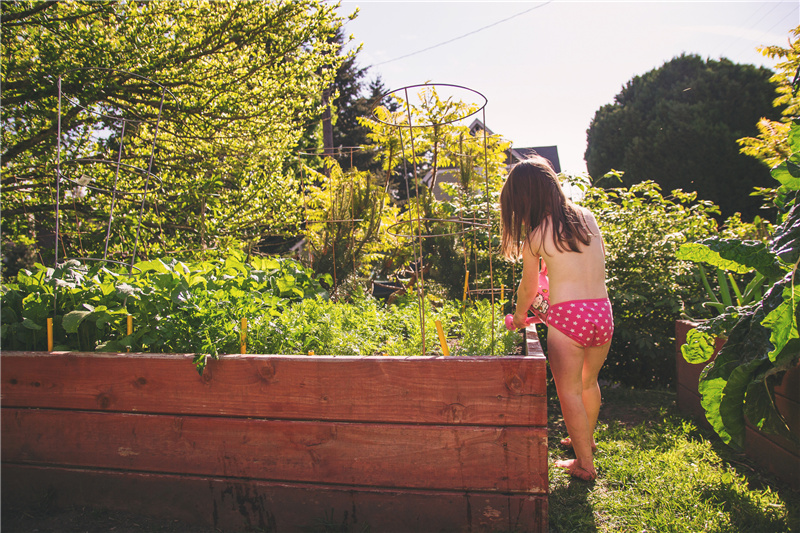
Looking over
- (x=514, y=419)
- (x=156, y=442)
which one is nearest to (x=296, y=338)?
(x=156, y=442)

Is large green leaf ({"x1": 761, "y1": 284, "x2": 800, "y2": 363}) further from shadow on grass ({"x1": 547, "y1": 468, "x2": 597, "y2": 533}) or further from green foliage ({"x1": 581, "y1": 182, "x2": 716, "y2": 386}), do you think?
green foliage ({"x1": 581, "y1": 182, "x2": 716, "y2": 386})

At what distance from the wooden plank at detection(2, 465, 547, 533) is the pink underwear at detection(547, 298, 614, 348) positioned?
2.25 ft

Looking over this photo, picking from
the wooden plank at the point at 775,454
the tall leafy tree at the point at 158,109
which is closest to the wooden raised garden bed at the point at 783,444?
the wooden plank at the point at 775,454

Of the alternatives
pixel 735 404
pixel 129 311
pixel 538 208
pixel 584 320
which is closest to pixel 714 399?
pixel 735 404

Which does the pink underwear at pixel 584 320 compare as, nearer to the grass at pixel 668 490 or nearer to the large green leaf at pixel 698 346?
the large green leaf at pixel 698 346

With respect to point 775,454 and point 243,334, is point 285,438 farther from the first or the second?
point 775,454

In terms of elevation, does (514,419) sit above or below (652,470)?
above

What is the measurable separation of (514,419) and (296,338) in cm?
100

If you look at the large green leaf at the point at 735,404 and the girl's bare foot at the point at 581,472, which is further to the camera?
the girl's bare foot at the point at 581,472

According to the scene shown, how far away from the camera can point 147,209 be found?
5547 millimetres

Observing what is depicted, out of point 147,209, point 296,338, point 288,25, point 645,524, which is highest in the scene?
point 288,25

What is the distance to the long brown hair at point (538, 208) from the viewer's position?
2.08 m

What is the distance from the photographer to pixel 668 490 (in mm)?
2059

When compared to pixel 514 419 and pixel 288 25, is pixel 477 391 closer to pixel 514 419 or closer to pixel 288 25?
pixel 514 419
